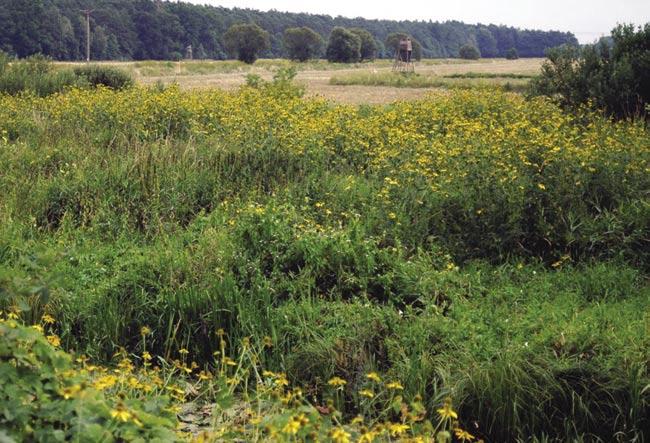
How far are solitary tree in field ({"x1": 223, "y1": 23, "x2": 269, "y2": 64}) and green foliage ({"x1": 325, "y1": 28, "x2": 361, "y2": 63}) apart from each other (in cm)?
770

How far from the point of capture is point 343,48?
7512 centimetres

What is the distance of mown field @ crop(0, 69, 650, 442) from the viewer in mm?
3625

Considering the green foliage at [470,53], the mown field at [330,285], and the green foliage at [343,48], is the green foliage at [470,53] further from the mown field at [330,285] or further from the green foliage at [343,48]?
the mown field at [330,285]

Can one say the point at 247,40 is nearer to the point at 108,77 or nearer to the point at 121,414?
the point at 108,77

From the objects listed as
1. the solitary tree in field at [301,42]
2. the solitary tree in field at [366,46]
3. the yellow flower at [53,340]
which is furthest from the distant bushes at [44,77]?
the solitary tree in field at [366,46]

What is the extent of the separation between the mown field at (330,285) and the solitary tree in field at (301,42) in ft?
225

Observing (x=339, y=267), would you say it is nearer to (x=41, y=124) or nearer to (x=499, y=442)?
(x=499, y=442)

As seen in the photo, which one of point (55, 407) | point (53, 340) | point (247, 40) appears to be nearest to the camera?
point (55, 407)

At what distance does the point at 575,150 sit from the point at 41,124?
7.27m

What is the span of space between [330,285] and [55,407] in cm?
347

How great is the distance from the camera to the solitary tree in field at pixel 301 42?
7619cm

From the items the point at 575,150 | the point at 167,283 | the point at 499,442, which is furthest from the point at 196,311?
the point at 575,150

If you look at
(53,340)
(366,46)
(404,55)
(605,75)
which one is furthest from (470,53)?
(53,340)

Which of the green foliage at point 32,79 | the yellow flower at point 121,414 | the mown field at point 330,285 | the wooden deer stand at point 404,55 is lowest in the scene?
the mown field at point 330,285
